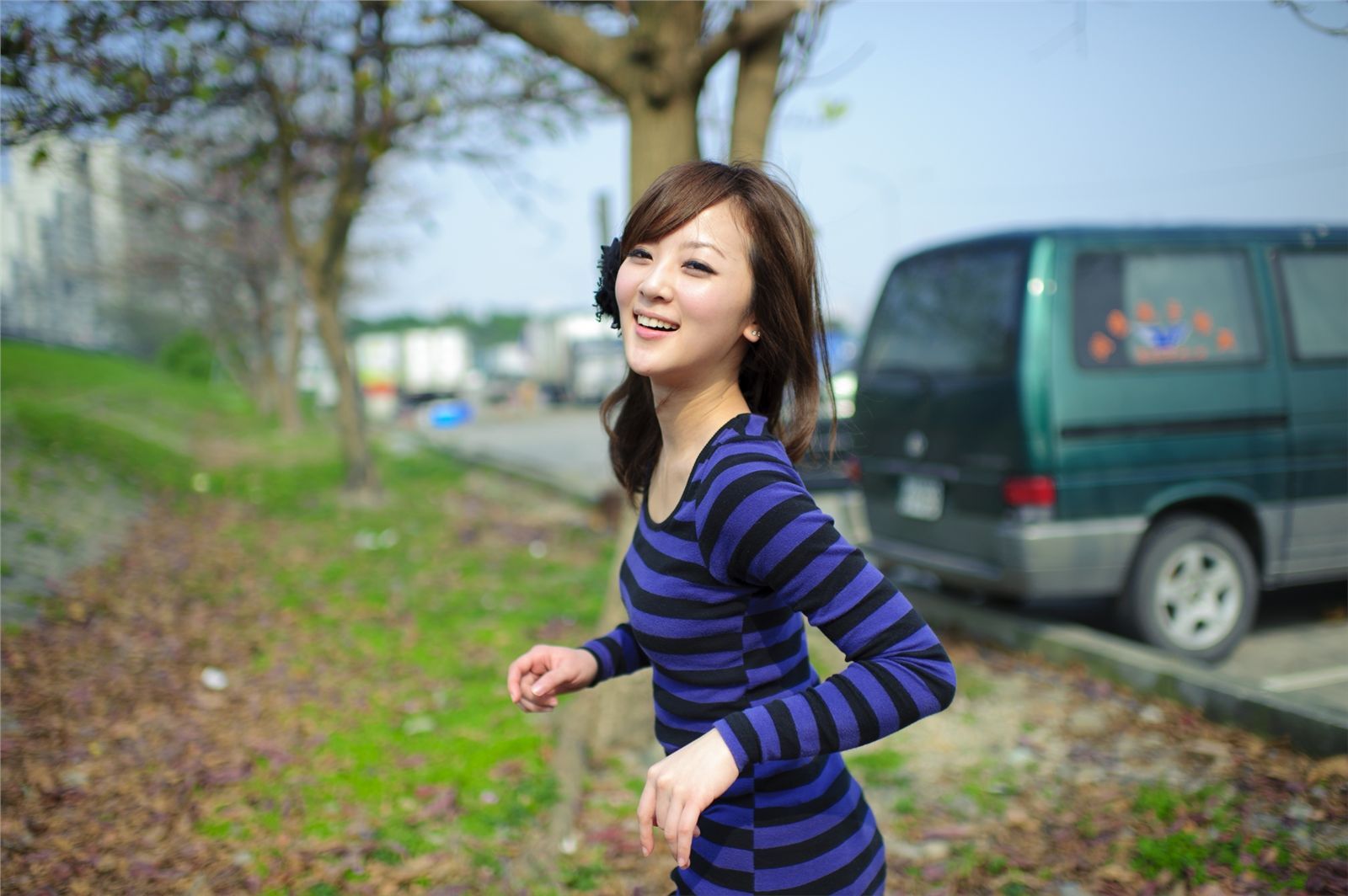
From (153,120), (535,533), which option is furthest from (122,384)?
(153,120)

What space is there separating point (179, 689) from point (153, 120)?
345cm

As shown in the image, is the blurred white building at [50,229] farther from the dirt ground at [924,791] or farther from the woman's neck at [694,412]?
the woman's neck at [694,412]

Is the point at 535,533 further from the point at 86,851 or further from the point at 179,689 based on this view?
the point at 86,851

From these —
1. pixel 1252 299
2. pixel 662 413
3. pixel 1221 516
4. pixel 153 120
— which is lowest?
pixel 1221 516

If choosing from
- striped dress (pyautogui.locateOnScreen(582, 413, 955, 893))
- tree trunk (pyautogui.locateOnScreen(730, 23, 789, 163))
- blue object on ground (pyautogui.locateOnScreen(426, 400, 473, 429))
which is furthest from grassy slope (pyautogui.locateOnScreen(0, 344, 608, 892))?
blue object on ground (pyautogui.locateOnScreen(426, 400, 473, 429))

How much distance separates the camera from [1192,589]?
5.30 m

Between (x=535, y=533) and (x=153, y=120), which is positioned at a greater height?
(x=153, y=120)

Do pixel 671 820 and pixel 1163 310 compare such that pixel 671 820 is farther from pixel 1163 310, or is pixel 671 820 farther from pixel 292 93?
pixel 292 93

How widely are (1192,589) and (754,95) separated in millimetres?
3417

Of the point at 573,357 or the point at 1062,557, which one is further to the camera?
the point at 573,357

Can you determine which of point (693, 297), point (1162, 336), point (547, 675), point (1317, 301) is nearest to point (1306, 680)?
point (1162, 336)

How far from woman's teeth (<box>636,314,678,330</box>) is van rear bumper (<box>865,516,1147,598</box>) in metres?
3.82

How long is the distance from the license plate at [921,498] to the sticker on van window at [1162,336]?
1.09 meters

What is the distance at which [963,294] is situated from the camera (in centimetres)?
564
